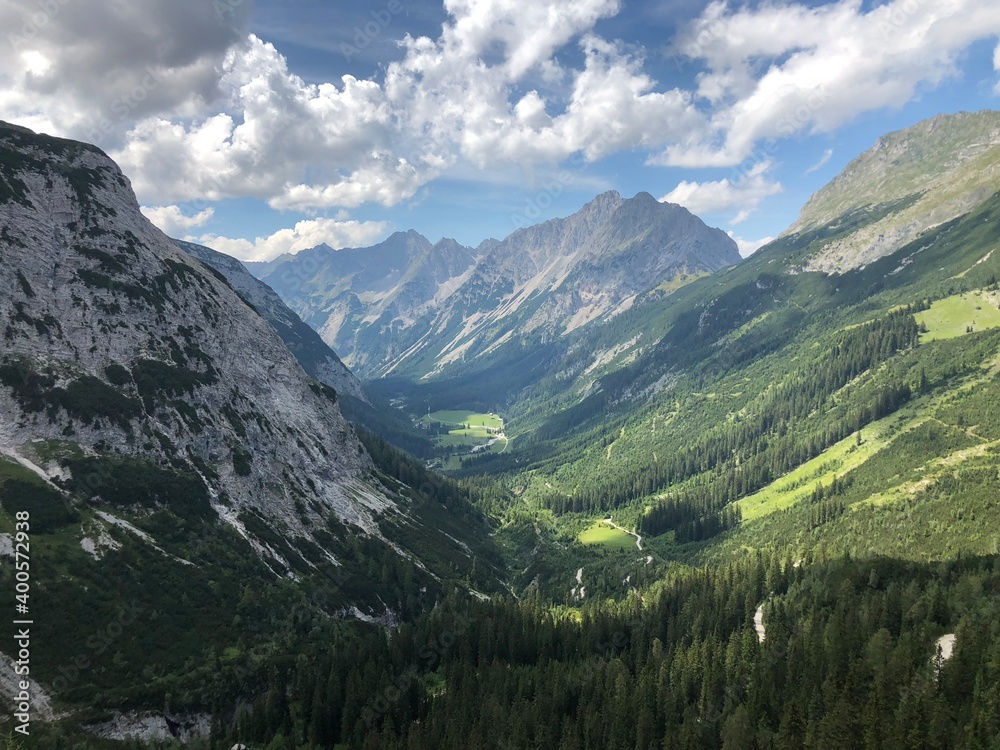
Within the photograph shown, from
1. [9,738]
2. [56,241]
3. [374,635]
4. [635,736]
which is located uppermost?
[56,241]

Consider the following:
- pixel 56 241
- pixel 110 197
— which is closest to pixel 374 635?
pixel 56 241

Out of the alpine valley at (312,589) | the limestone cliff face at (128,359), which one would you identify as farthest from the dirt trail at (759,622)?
the limestone cliff face at (128,359)

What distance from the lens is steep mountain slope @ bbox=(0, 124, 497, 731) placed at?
97.1 meters

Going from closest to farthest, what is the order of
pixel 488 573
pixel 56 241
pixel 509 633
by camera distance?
1. pixel 509 633
2. pixel 56 241
3. pixel 488 573

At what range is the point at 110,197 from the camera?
6919 inches

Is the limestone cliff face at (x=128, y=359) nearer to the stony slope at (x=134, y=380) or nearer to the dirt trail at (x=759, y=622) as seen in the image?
the stony slope at (x=134, y=380)

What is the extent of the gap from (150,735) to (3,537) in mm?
41208

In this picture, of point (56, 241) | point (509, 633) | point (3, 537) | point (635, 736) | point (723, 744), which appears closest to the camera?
point (723, 744)

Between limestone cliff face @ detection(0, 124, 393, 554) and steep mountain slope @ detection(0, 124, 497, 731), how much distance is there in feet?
1.62

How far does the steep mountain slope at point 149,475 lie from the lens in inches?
3824

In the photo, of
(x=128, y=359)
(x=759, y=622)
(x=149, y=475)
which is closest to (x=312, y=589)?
(x=149, y=475)

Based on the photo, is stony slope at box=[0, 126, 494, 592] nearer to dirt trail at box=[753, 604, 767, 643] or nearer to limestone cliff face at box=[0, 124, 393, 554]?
limestone cliff face at box=[0, 124, 393, 554]

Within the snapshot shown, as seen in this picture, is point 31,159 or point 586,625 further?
point 31,159

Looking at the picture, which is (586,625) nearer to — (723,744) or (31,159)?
(723,744)
